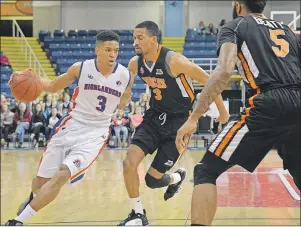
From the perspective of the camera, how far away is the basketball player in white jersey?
5.22 meters

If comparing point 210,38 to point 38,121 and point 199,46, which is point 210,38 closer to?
point 199,46

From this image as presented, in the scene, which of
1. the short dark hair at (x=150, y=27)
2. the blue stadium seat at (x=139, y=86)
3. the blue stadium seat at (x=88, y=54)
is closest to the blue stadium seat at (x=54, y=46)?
the blue stadium seat at (x=88, y=54)

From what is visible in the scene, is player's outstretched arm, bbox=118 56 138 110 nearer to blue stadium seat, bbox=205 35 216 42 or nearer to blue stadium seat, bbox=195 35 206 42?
blue stadium seat, bbox=205 35 216 42

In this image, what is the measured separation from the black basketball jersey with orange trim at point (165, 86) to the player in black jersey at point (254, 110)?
6.27 ft

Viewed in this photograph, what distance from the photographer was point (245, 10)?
12.1 feet

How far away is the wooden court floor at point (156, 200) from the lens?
6.31m

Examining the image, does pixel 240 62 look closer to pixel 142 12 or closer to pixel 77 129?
pixel 77 129

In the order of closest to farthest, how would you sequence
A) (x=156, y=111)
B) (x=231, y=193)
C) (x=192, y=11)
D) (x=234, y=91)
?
(x=156, y=111) < (x=231, y=193) < (x=234, y=91) < (x=192, y=11)

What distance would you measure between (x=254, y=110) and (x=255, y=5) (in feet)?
2.21

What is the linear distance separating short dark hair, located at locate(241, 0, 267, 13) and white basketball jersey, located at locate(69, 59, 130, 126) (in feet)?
6.65

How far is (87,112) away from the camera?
5.34 meters

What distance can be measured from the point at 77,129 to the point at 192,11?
20643mm

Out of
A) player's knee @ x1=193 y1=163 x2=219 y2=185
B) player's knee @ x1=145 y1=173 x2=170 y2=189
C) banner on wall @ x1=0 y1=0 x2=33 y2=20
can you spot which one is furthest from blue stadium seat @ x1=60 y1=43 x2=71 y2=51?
player's knee @ x1=193 y1=163 x2=219 y2=185

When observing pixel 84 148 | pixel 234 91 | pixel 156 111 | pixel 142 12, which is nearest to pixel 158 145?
pixel 156 111
